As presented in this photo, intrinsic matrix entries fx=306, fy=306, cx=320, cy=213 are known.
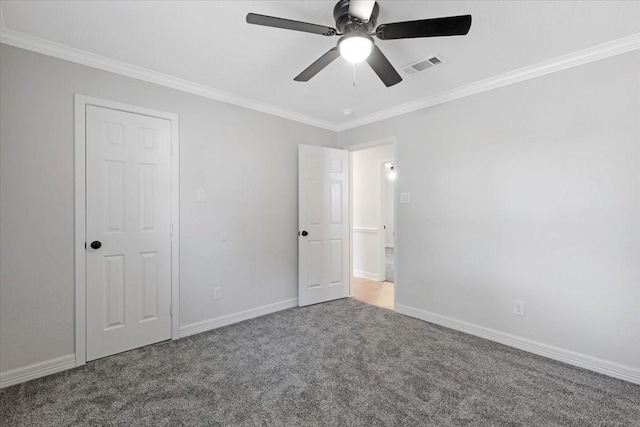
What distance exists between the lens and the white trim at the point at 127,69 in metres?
2.19

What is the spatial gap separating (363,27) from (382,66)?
0.30 metres

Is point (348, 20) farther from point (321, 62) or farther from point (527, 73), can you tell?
point (527, 73)

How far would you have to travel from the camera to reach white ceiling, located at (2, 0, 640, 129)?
6.15 ft

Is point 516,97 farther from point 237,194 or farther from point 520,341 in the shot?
point 237,194

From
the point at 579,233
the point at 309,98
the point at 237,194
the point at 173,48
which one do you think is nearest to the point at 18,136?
the point at 173,48

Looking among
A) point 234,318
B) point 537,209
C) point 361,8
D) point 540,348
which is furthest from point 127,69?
point 540,348

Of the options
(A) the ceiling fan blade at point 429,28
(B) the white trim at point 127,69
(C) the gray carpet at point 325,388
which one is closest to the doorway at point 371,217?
(B) the white trim at point 127,69

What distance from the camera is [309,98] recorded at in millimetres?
3377

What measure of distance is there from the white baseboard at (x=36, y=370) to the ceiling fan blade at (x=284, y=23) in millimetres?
2775

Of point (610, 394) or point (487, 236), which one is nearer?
point (610, 394)

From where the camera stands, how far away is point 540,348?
262cm

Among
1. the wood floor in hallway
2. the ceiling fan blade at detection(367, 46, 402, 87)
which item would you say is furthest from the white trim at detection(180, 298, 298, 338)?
the ceiling fan blade at detection(367, 46, 402, 87)

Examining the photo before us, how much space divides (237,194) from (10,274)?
1.88 meters

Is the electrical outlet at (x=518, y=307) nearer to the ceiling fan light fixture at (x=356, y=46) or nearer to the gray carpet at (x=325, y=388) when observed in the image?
the gray carpet at (x=325, y=388)
